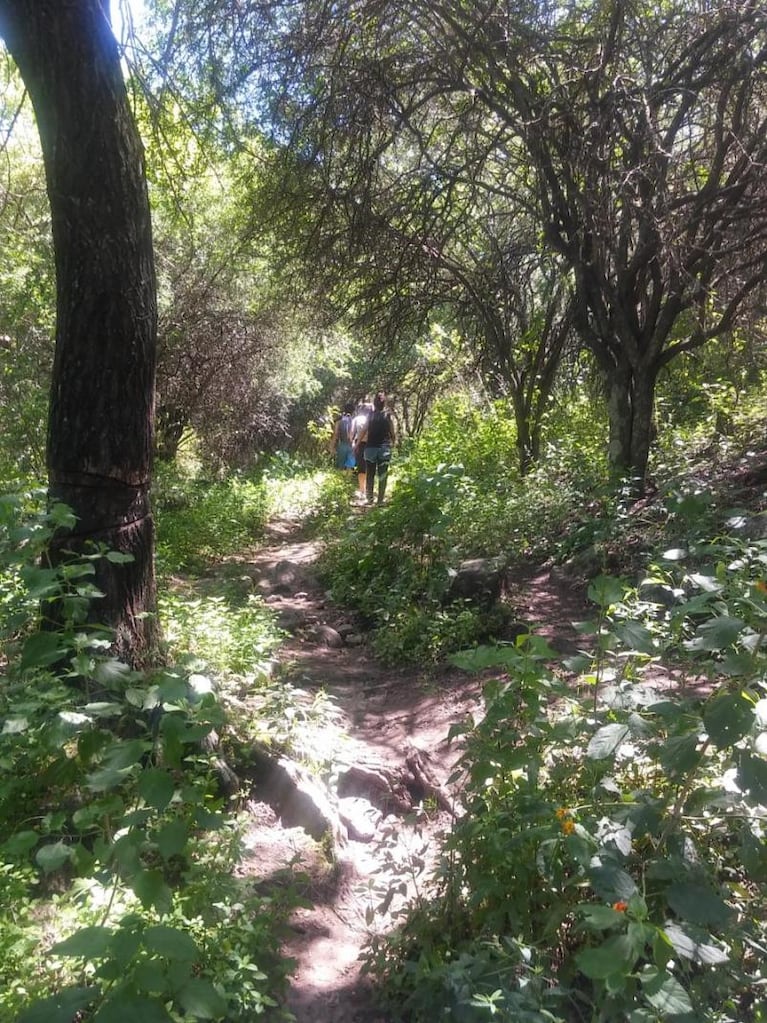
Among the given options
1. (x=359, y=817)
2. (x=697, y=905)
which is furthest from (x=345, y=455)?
(x=697, y=905)

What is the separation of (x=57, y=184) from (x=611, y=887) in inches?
137

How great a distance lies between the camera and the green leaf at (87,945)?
1286mm

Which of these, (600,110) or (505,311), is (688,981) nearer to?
(600,110)

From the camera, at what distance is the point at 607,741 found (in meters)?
1.88

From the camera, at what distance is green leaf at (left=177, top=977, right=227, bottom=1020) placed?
1.31m

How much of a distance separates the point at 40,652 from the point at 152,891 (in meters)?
0.80

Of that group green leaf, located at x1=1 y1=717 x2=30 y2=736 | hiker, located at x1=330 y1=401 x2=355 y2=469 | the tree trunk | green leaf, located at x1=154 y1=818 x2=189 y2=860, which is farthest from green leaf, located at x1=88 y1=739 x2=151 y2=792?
hiker, located at x1=330 y1=401 x2=355 y2=469

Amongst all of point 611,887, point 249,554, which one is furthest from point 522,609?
point 249,554

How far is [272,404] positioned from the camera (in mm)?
16062

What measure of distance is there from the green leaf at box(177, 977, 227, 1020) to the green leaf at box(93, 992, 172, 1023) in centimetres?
4

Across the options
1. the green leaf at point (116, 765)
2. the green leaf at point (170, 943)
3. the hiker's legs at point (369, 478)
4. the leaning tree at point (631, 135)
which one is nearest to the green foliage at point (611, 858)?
the green leaf at point (170, 943)

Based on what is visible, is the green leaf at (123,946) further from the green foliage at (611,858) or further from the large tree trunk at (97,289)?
the large tree trunk at (97,289)

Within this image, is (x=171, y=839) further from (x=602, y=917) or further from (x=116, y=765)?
(x=602, y=917)

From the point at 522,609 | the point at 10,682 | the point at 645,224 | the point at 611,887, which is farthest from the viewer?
the point at 645,224
